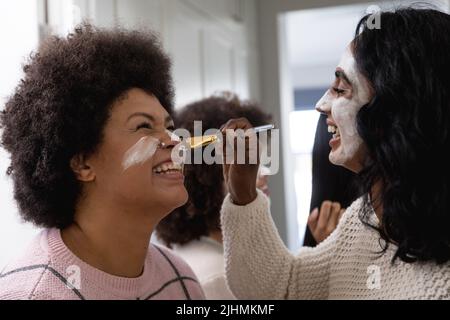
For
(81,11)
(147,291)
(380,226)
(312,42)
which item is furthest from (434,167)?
(312,42)

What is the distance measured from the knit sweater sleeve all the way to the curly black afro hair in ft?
0.73

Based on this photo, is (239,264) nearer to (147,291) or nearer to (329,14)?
(147,291)

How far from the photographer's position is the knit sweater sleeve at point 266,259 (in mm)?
804

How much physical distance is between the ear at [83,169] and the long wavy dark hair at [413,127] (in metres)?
0.33

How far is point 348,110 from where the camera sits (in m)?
0.67

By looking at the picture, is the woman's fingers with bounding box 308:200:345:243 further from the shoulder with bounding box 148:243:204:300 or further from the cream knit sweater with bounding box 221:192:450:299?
the shoulder with bounding box 148:243:204:300

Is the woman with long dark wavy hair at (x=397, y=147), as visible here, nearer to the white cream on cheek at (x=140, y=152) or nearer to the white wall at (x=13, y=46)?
the white cream on cheek at (x=140, y=152)

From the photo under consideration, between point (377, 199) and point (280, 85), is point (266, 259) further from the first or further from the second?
point (280, 85)

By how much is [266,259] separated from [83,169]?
287 millimetres

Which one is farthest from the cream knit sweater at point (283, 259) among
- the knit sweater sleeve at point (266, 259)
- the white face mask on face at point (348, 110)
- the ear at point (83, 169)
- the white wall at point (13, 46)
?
the white wall at point (13, 46)

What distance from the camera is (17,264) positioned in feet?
2.19

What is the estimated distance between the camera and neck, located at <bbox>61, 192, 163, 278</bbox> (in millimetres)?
709

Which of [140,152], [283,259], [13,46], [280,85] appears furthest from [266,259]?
[280,85]

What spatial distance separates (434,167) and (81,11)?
2.02 ft
